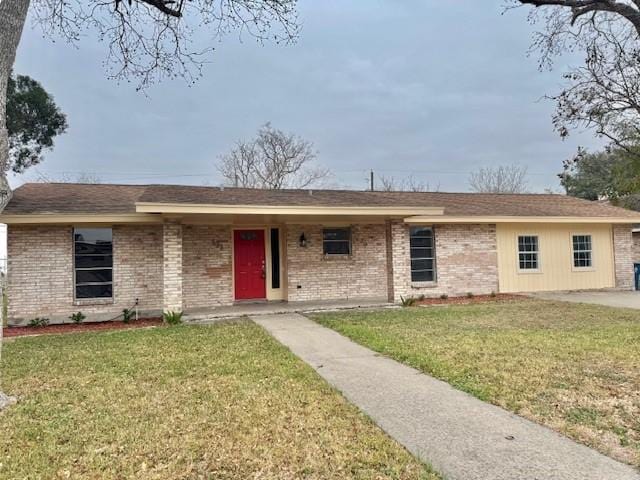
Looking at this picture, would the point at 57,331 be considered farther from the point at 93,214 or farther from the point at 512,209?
the point at 512,209

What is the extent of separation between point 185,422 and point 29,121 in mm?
15976

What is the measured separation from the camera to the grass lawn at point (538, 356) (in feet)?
13.1

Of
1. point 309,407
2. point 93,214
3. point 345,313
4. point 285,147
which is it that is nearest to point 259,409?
point 309,407

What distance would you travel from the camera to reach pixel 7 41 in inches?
207

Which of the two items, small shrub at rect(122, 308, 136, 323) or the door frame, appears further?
the door frame

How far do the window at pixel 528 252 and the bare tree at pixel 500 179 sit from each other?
24744mm

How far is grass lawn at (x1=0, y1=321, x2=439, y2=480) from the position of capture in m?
3.15

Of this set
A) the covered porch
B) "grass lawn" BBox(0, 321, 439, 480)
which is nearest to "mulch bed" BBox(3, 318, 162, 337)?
the covered porch

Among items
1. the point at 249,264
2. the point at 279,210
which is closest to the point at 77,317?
the point at 249,264

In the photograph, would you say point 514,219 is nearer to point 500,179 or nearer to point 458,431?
point 458,431

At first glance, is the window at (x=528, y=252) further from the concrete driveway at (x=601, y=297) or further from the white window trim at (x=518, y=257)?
the concrete driveway at (x=601, y=297)

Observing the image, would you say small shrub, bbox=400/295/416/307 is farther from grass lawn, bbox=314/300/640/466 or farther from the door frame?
the door frame

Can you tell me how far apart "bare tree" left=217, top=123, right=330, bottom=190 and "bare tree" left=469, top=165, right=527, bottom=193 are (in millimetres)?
15567

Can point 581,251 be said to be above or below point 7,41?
below
